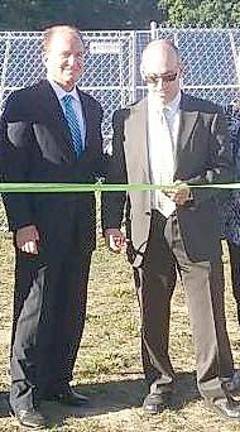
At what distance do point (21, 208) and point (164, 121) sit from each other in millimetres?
846

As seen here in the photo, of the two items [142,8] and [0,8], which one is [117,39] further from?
[142,8]

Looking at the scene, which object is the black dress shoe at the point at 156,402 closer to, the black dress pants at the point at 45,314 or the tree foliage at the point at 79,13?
the black dress pants at the point at 45,314

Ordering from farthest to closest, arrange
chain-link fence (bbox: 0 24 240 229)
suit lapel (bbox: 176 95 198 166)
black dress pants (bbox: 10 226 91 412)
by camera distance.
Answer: chain-link fence (bbox: 0 24 240 229), black dress pants (bbox: 10 226 91 412), suit lapel (bbox: 176 95 198 166)

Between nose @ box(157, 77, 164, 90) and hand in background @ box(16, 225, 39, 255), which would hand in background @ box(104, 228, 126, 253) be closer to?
hand in background @ box(16, 225, 39, 255)

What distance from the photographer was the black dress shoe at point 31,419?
203 inches

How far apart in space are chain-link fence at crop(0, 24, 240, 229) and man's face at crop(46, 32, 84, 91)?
18.9 ft

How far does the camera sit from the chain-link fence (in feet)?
37.1

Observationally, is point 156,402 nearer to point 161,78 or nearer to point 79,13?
point 161,78

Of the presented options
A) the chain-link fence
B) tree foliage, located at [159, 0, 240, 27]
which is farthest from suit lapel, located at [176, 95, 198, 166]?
tree foliage, located at [159, 0, 240, 27]

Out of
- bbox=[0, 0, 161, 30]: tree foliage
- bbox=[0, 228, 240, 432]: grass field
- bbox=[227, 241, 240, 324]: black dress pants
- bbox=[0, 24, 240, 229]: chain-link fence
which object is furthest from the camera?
bbox=[0, 0, 161, 30]: tree foliage

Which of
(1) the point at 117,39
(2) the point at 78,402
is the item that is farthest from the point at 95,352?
(1) the point at 117,39

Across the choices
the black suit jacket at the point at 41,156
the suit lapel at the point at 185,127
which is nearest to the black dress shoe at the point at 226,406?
the black suit jacket at the point at 41,156

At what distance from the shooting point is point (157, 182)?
509 cm

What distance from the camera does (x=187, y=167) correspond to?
5.05 meters
